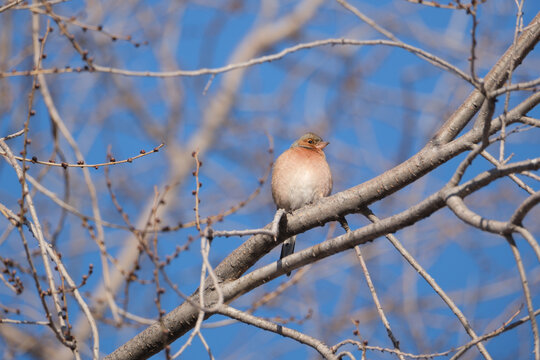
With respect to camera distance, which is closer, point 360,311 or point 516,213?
point 516,213

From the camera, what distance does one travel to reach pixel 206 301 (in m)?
3.46

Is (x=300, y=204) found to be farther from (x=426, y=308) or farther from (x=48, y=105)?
(x=426, y=308)

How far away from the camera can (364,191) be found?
11.1 ft

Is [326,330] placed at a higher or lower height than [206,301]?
higher

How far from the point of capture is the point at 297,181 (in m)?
5.39

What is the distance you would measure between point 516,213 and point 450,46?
7.39 meters

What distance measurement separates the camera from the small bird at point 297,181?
5.36 m

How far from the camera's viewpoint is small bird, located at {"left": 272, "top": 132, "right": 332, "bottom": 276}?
5363 mm

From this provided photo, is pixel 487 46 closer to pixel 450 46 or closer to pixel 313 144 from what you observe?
pixel 450 46

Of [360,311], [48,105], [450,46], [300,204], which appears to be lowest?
[48,105]

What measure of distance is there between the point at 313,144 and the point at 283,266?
3260 mm

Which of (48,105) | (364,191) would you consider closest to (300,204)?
(364,191)

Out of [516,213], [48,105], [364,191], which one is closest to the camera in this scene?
[516,213]

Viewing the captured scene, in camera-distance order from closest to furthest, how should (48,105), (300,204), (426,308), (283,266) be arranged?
(283,266) → (48,105) → (300,204) → (426,308)
